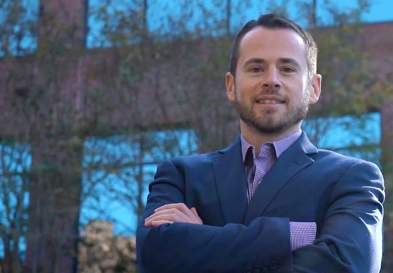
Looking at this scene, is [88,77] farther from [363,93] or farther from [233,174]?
[233,174]

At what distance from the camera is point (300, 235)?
11.2 ft

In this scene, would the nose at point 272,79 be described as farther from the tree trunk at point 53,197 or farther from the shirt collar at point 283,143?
the tree trunk at point 53,197

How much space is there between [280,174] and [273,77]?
356 mm

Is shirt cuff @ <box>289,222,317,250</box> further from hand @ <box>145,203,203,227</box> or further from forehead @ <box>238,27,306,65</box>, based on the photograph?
forehead @ <box>238,27,306,65</box>

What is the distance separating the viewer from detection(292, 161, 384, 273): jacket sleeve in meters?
3.37

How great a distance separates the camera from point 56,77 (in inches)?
690

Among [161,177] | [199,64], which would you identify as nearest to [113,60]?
[199,64]

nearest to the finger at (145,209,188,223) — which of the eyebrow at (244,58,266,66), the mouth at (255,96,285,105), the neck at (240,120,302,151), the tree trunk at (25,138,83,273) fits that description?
the neck at (240,120,302,151)

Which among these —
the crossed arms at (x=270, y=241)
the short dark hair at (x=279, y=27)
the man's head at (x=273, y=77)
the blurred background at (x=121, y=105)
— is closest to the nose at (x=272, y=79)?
the man's head at (x=273, y=77)

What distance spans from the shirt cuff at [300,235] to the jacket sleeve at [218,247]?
1.4 inches

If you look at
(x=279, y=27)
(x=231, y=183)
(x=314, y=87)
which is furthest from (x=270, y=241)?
(x=279, y=27)

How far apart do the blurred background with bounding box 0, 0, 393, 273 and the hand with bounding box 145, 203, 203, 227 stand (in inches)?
481

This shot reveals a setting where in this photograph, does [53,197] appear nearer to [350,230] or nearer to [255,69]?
[255,69]

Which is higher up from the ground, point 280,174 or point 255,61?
point 255,61
